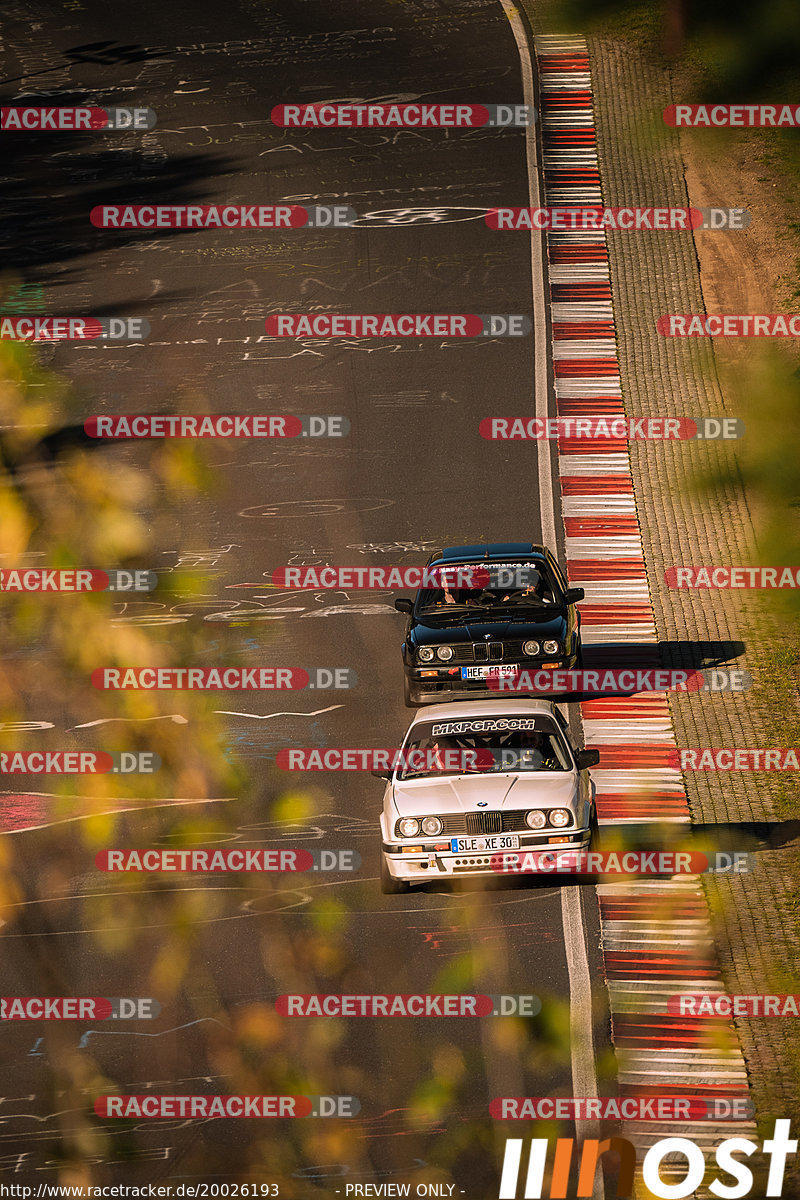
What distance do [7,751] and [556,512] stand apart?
9.34 m

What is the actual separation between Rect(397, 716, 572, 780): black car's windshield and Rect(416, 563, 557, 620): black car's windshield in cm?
348

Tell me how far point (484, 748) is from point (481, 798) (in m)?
0.90

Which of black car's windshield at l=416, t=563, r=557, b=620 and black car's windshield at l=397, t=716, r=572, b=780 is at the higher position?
black car's windshield at l=416, t=563, r=557, b=620

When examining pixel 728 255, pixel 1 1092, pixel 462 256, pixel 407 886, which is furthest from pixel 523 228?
pixel 1 1092

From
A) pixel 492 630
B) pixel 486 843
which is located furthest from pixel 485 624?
pixel 486 843

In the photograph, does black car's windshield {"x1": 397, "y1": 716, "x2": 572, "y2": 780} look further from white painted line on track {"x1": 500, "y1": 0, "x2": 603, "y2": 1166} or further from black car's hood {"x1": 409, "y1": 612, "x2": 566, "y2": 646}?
black car's hood {"x1": 409, "y1": 612, "x2": 566, "y2": 646}

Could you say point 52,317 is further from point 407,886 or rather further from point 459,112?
point 407,886

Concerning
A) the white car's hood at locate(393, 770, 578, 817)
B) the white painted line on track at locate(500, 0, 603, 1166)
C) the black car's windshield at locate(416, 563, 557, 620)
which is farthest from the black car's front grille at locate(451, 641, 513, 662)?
the white car's hood at locate(393, 770, 578, 817)

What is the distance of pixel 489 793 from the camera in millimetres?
12406

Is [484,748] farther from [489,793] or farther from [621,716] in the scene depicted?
[621,716]

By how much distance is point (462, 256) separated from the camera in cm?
3069

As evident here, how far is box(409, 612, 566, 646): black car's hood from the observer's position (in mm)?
16438

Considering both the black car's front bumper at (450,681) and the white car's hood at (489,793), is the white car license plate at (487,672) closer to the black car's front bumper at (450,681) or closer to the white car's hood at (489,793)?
the black car's front bumper at (450,681)

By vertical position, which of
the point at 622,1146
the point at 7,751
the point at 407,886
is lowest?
the point at 622,1146
